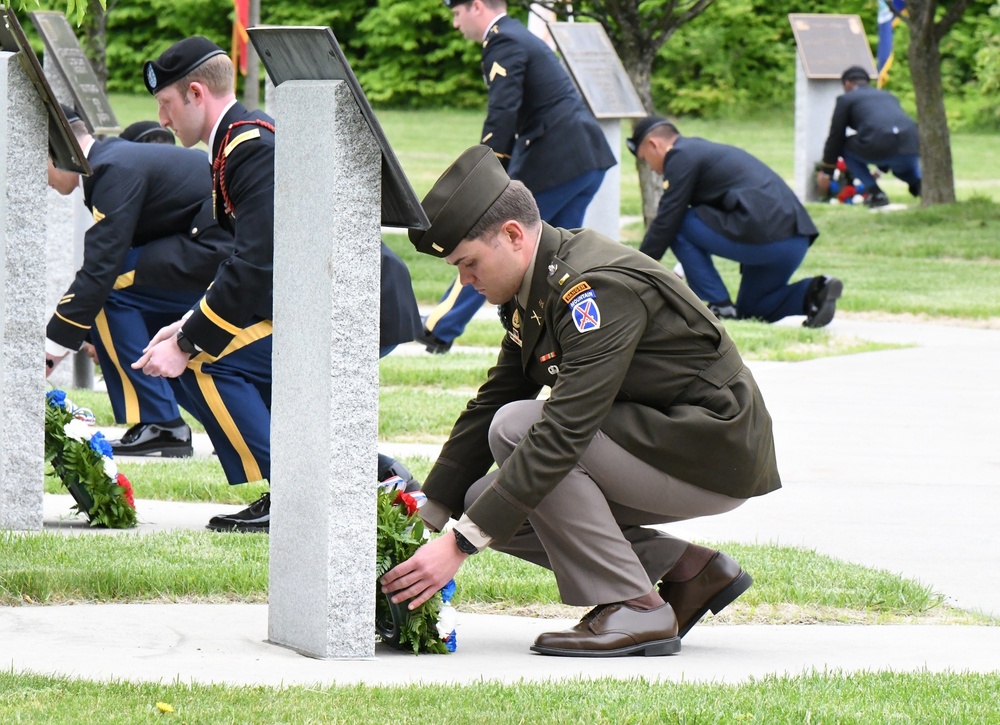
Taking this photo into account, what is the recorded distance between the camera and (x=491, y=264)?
4027 millimetres

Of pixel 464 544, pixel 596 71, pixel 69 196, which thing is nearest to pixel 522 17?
pixel 596 71

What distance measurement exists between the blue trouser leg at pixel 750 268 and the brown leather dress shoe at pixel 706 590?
7.10 m

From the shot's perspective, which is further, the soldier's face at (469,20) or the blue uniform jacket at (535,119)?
the blue uniform jacket at (535,119)

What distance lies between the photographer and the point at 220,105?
5.64 metres

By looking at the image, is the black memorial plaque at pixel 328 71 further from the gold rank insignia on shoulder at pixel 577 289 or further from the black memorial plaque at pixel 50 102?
the black memorial plaque at pixel 50 102

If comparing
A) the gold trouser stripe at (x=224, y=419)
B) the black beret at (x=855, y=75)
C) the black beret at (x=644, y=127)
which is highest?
the gold trouser stripe at (x=224, y=419)

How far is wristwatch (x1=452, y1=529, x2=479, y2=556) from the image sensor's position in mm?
3922

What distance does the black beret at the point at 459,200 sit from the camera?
154 inches

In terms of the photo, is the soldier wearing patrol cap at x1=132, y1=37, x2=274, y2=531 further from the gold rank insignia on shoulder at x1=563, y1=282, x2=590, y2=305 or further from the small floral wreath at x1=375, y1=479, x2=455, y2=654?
the gold rank insignia on shoulder at x1=563, y1=282, x2=590, y2=305

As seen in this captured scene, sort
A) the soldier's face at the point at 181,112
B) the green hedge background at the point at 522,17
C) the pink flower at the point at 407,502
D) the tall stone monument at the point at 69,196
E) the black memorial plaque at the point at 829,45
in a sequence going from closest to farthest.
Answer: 1. the pink flower at the point at 407,502
2. the soldier's face at the point at 181,112
3. the tall stone monument at the point at 69,196
4. the black memorial plaque at the point at 829,45
5. the green hedge background at the point at 522,17

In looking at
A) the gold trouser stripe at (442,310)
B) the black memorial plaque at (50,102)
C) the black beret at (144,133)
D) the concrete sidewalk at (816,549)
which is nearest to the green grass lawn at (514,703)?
the concrete sidewalk at (816,549)

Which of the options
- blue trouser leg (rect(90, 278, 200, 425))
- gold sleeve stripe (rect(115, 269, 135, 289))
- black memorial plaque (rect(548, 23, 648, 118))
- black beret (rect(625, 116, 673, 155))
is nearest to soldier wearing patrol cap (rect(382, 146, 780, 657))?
gold sleeve stripe (rect(115, 269, 135, 289))

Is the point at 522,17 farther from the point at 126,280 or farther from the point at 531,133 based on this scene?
the point at 126,280

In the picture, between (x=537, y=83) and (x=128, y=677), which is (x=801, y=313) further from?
(x=128, y=677)
